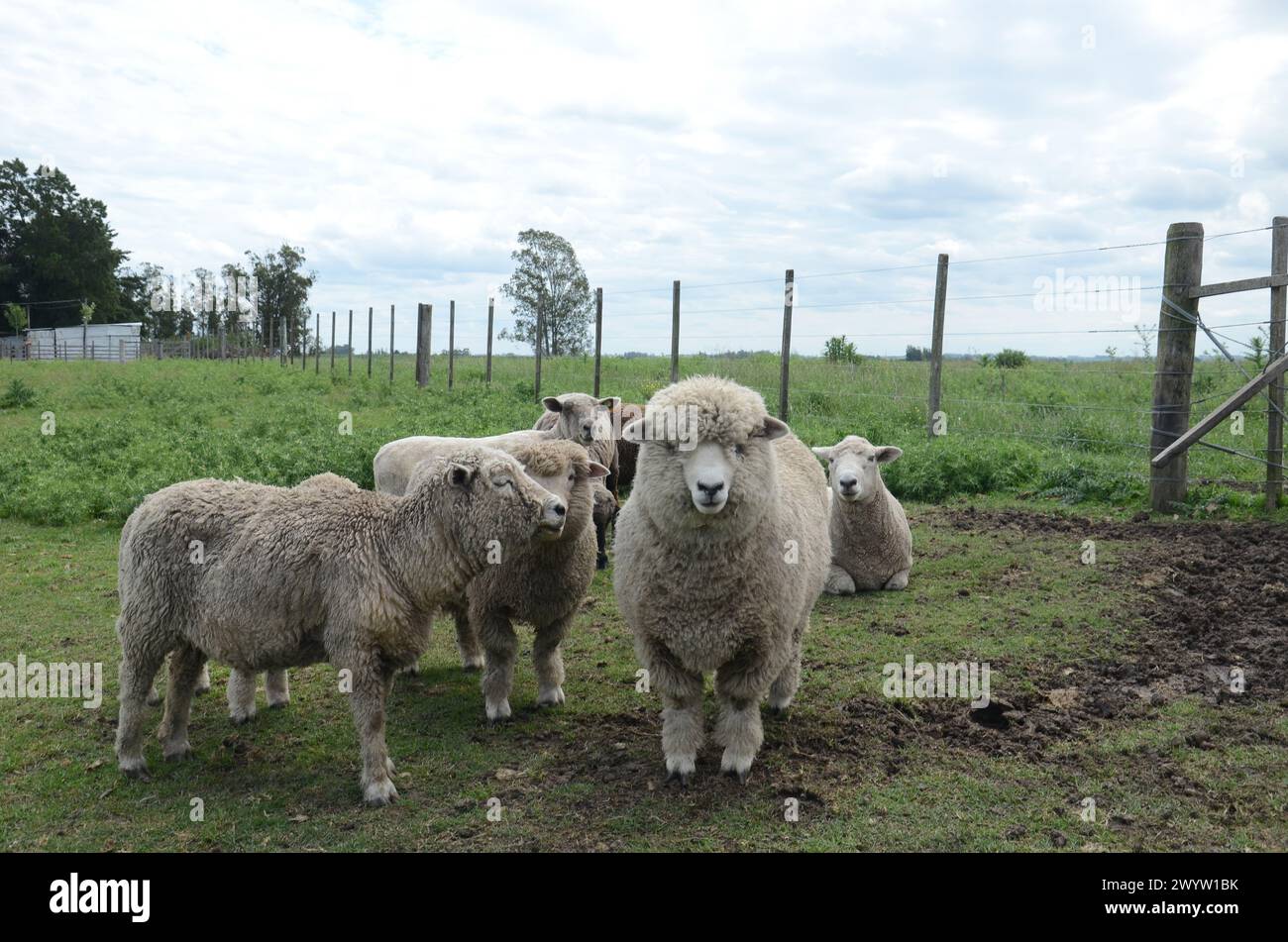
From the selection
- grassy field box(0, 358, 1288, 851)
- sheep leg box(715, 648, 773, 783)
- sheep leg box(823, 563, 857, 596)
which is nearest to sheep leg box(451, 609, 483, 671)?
grassy field box(0, 358, 1288, 851)

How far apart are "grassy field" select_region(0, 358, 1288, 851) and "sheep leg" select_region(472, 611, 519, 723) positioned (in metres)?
0.14

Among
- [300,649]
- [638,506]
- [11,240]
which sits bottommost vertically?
[300,649]

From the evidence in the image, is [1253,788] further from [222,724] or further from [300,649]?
[222,724]

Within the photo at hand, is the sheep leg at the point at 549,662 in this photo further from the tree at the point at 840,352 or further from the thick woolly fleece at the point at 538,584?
the tree at the point at 840,352

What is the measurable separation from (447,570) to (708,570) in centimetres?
141

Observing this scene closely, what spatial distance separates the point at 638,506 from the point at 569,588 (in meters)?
0.94

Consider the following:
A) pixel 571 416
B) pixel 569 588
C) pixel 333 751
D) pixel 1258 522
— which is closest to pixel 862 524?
pixel 571 416

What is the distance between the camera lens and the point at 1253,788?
452cm

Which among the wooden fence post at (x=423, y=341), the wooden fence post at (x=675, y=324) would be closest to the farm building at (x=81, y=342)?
the wooden fence post at (x=423, y=341)

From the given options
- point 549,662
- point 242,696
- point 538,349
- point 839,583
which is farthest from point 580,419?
point 538,349

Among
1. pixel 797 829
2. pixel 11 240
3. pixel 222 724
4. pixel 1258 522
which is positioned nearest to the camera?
pixel 797 829

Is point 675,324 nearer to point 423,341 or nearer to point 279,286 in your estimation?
point 423,341

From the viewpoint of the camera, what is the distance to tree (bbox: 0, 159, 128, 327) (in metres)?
65.6

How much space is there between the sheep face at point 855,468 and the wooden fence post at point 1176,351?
377 centimetres
